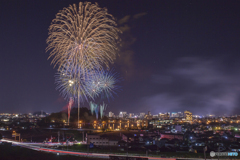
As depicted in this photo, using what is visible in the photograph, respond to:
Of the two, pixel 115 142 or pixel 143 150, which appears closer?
pixel 143 150

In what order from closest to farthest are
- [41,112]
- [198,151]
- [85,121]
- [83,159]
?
[83,159] → [198,151] → [85,121] → [41,112]

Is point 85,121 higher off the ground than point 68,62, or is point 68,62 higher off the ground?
point 68,62

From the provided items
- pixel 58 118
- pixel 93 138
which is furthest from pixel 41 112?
pixel 93 138

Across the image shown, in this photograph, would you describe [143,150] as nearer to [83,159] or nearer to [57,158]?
[83,159]

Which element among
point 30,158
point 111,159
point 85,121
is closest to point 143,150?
point 111,159

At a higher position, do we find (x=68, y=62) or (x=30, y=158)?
(x=68, y=62)

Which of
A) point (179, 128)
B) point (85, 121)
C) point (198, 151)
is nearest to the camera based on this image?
point (198, 151)

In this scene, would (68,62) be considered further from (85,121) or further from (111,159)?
(85,121)

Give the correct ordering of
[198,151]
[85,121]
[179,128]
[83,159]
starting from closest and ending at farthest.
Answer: [83,159]
[198,151]
[179,128]
[85,121]

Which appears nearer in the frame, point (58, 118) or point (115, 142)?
point (115, 142)
